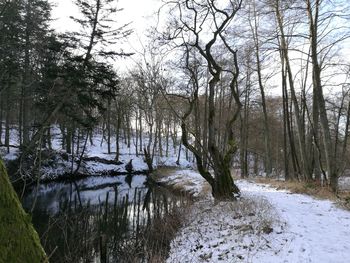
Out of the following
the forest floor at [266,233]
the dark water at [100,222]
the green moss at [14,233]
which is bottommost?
the dark water at [100,222]

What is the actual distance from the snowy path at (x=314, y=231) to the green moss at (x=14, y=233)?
503 cm

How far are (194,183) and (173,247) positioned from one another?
12911mm

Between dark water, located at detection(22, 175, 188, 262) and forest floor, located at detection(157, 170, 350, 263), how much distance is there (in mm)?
855

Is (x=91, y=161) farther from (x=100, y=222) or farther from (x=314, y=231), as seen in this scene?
(x=314, y=231)

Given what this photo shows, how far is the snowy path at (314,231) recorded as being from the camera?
19.7ft

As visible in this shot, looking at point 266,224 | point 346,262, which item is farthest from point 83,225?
point 346,262

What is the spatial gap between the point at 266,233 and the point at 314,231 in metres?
0.97

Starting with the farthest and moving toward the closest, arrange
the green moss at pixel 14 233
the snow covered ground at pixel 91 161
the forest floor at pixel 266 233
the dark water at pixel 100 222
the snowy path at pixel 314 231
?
the snow covered ground at pixel 91 161 < the dark water at pixel 100 222 < the forest floor at pixel 266 233 < the snowy path at pixel 314 231 < the green moss at pixel 14 233

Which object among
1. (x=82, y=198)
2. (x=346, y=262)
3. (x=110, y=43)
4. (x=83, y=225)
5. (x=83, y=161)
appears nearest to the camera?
(x=346, y=262)

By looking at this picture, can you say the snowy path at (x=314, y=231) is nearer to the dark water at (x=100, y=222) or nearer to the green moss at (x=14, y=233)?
the dark water at (x=100, y=222)

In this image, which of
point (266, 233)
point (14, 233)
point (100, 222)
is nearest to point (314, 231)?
point (266, 233)

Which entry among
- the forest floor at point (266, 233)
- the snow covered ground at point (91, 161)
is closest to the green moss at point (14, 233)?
the forest floor at point (266, 233)

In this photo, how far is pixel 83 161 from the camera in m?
33.1

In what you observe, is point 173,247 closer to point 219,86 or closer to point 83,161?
point 219,86
